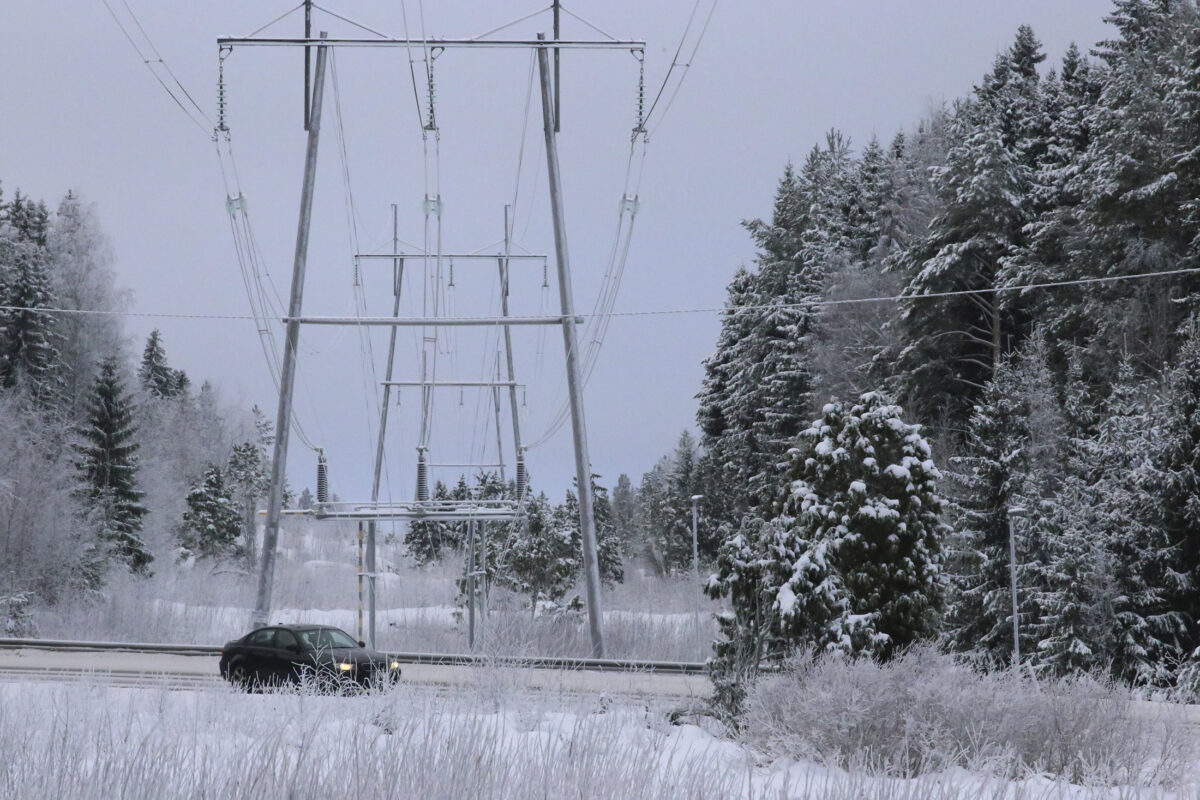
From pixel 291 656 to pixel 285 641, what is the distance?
38cm

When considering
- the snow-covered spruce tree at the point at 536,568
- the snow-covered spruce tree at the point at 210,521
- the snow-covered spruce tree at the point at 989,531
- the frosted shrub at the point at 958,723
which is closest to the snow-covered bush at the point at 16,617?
the snow-covered spruce tree at the point at 536,568

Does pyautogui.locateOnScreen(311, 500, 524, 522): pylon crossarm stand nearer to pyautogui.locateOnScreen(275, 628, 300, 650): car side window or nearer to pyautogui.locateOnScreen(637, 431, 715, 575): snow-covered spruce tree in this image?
pyautogui.locateOnScreen(275, 628, 300, 650): car side window

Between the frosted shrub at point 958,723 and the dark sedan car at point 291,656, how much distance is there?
719cm

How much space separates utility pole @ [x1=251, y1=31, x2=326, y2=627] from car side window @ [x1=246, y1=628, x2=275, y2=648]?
180 centimetres

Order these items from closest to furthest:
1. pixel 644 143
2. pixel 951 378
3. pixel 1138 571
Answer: pixel 644 143 < pixel 1138 571 < pixel 951 378

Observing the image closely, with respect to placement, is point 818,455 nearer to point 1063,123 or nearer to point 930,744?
point 930,744

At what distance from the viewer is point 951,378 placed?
46.0 meters

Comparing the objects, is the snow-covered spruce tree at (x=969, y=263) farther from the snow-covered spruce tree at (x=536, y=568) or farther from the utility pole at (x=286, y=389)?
the utility pole at (x=286, y=389)

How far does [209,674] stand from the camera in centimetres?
2202

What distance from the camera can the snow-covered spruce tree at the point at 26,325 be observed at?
53.0 m

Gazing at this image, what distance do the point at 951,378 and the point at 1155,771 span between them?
114 feet

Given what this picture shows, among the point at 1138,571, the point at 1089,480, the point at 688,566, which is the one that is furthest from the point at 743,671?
the point at 688,566

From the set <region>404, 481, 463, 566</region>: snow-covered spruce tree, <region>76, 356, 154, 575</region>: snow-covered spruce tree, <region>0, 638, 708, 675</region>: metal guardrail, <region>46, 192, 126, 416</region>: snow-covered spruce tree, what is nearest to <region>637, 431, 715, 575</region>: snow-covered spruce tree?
<region>404, 481, 463, 566</region>: snow-covered spruce tree

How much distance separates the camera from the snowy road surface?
51.7 feet
